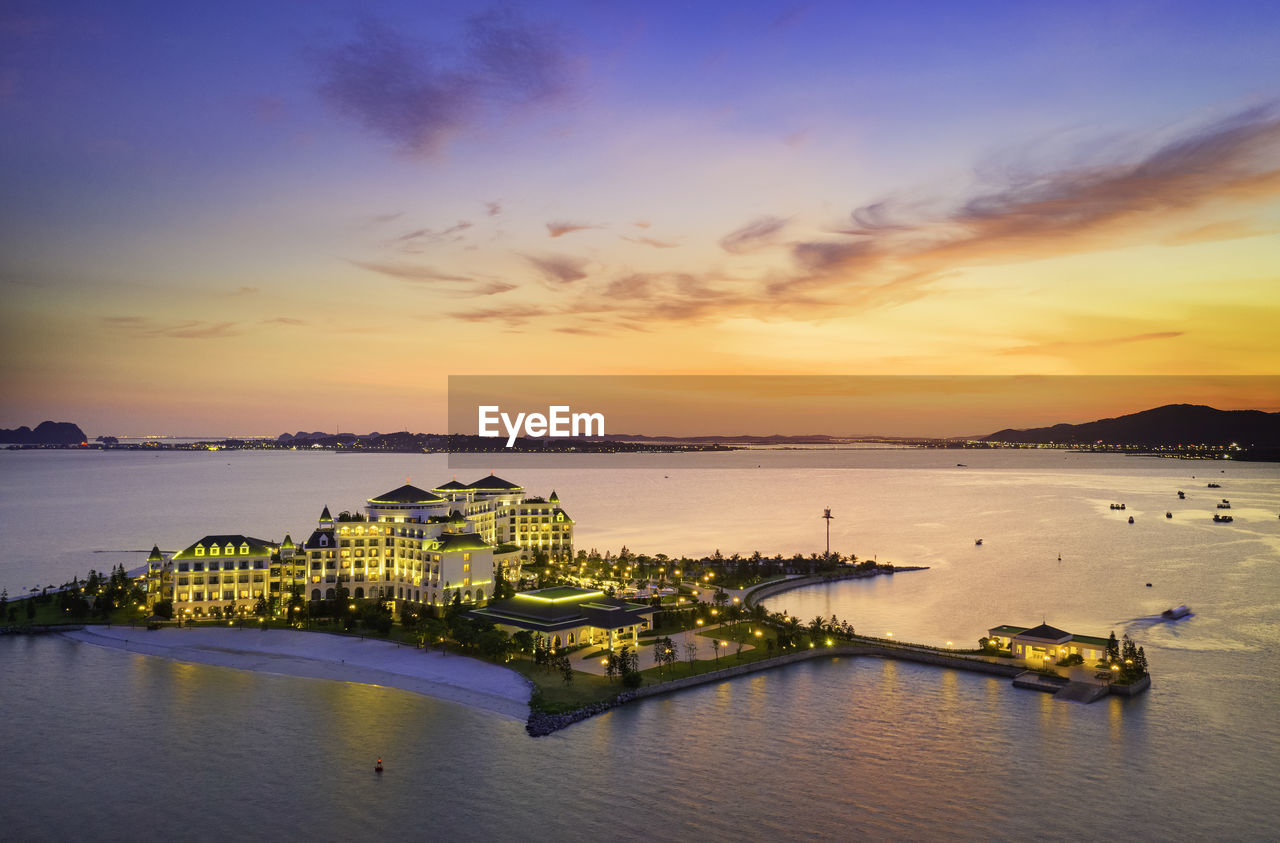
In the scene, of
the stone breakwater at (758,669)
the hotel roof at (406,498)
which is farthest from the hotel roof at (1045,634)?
the hotel roof at (406,498)

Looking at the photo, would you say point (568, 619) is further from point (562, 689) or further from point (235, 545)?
point (235, 545)

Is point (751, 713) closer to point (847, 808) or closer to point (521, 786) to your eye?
point (847, 808)

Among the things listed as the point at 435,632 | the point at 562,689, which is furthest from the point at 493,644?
the point at 562,689

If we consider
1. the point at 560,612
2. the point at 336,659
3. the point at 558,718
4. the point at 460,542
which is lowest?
the point at 558,718

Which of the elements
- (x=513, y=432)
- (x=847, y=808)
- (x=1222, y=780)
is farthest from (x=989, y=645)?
(x=513, y=432)

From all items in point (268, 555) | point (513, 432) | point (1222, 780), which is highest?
point (513, 432)

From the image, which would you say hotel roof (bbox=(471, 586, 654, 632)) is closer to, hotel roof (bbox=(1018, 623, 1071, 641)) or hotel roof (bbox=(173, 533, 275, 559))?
hotel roof (bbox=(173, 533, 275, 559))

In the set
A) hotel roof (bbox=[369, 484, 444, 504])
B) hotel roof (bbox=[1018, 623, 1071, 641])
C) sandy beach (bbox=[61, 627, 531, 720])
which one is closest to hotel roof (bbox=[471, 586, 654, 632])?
sandy beach (bbox=[61, 627, 531, 720])
